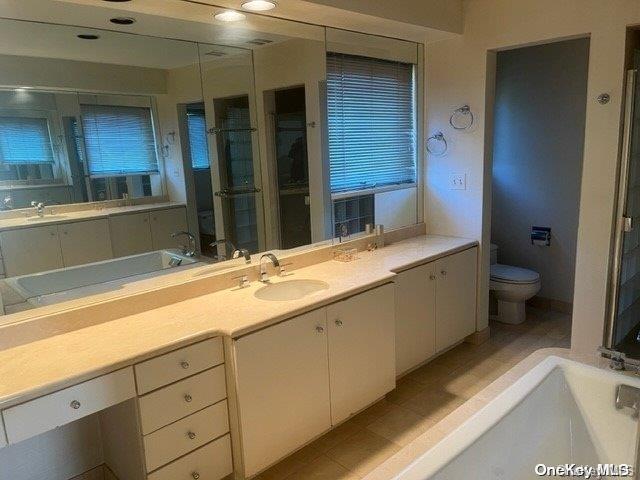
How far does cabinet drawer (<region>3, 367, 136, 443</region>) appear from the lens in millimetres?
1484

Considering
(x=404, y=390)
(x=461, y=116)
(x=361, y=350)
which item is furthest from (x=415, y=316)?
(x=461, y=116)

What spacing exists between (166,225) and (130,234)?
20 cm

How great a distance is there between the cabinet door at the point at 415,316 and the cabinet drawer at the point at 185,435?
4.10 ft

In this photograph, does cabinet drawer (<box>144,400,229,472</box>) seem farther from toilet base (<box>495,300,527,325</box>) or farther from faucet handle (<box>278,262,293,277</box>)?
toilet base (<box>495,300,527,325</box>)

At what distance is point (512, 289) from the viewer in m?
3.79

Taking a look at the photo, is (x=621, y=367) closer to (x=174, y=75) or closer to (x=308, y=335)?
(x=308, y=335)

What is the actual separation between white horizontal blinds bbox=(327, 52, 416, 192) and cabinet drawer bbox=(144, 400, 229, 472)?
66.7 inches

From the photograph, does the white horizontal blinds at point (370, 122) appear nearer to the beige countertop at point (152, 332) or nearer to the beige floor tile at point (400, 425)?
the beige countertop at point (152, 332)

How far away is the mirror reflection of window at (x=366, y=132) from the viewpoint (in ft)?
10.2

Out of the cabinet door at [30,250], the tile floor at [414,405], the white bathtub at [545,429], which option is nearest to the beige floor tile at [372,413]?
the tile floor at [414,405]

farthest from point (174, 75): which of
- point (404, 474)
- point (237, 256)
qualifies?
point (404, 474)

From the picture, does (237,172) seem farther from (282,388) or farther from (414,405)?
(414,405)

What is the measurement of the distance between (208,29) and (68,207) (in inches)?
46.8

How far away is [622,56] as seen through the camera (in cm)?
254
